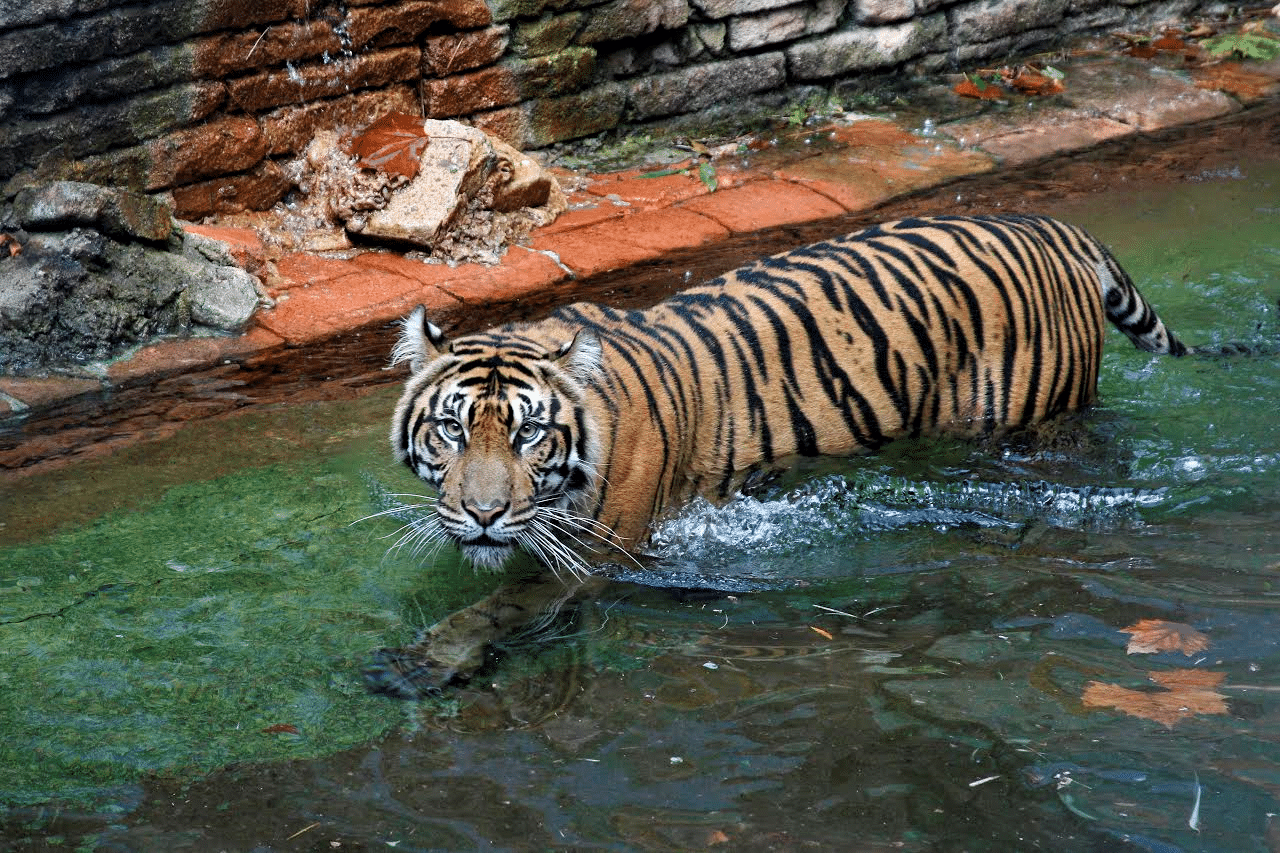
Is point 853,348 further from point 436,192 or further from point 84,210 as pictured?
point 84,210

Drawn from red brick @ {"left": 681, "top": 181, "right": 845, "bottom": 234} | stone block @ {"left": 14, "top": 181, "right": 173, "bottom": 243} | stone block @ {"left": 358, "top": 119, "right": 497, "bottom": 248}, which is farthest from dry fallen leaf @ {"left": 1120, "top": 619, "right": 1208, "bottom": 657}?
stone block @ {"left": 14, "top": 181, "right": 173, "bottom": 243}

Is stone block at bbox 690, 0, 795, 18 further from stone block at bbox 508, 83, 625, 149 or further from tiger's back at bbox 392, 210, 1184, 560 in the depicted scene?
tiger's back at bbox 392, 210, 1184, 560

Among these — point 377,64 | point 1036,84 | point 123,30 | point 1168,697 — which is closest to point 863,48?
point 1036,84

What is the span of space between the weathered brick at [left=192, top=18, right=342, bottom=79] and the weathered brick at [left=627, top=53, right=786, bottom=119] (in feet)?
5.37

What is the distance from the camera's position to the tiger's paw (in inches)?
122

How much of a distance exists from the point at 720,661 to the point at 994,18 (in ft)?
18.4

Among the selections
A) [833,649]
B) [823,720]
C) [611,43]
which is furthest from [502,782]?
[611,43]

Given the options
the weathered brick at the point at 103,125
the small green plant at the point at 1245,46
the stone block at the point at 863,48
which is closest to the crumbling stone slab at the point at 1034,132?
the stone block at the point at 863,48

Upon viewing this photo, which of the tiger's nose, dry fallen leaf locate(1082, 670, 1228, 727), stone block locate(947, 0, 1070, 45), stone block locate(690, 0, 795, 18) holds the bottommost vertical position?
dry fallen leaf locate(1082, 670, 1228, 727)

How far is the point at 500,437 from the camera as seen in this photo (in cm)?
317

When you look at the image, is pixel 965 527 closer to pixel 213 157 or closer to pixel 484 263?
pixel 484 263

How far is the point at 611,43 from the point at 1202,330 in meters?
3.27

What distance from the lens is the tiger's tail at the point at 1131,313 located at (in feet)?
13.4

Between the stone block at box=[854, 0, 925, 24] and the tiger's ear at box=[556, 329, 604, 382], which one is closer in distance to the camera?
the tiger's ear at box=[556, 329, 604, 382]
